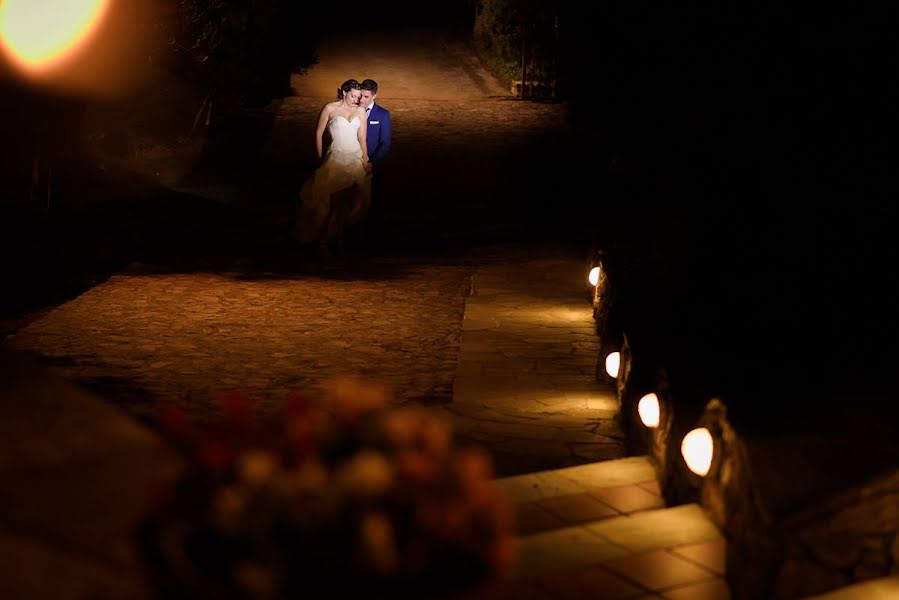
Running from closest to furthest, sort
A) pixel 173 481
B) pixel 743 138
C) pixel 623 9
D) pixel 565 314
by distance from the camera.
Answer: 1. pixel 173 481
2. pixel 743 138
3. pixel 565 314
4. pixel 623 9

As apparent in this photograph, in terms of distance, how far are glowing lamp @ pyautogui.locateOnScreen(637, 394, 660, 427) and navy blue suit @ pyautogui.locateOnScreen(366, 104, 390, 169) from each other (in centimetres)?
938

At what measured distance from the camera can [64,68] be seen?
21.9 metres

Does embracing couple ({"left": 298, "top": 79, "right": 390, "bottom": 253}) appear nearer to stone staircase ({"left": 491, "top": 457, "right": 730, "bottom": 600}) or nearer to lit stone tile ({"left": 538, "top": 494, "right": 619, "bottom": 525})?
→ stone staircase ({"left": 491, "top": 457, "right": 730, "bottom": 600})

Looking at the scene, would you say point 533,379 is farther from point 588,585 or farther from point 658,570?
point 588,585

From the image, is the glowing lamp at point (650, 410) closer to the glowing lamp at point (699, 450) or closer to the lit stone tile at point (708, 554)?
the glowing lamp at point (699, 450)

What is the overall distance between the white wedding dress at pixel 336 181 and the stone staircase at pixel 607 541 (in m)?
9.39

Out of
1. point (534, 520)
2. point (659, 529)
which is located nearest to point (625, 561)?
point (659, 529)

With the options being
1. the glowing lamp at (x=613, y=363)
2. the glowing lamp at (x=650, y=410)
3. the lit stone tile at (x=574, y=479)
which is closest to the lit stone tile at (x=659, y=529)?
the lit stone tile at (x=574, y=479)

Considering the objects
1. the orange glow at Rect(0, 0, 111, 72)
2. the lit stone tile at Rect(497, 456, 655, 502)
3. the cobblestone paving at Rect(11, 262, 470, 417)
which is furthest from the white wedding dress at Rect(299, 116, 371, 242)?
the lit stone tile at Rect(497, 456, 655, 502)

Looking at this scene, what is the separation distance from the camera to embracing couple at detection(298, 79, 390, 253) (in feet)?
48.5

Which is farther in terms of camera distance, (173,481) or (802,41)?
(802,41)

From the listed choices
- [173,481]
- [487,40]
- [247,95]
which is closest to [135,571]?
[173,481]

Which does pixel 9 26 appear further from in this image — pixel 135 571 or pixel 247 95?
pixel 247 95

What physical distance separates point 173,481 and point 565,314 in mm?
8422
